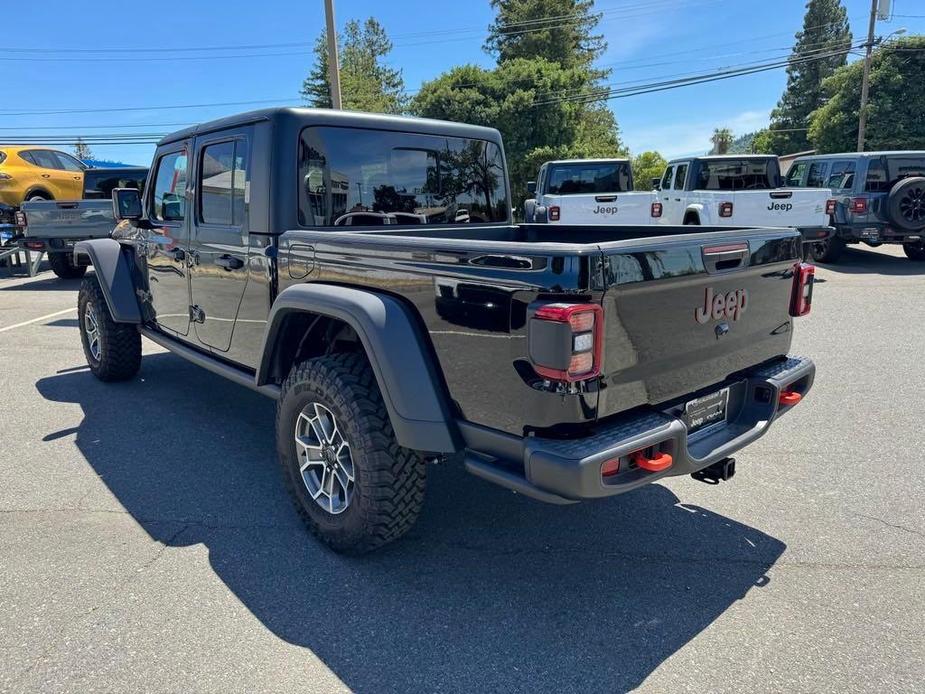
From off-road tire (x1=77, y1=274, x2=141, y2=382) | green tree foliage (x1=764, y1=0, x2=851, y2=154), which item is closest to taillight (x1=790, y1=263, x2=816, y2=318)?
off-road tire (x1=77, y1=274, x2=141, y2=382)

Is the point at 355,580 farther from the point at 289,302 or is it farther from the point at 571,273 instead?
the point at 571,273

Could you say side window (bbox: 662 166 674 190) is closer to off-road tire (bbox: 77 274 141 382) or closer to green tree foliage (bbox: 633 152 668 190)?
off-road tire (bbox: 77 274 141 382)

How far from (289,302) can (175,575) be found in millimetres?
1310

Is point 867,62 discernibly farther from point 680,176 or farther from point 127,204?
point 127,204

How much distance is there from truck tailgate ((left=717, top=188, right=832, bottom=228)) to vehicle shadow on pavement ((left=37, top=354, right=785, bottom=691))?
850 cm

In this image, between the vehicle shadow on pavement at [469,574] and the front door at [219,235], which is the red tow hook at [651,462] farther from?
the front door at [219,235]

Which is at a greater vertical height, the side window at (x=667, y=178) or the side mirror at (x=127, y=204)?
the side window at (x=667, y=178)

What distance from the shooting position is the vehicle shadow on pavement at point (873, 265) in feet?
39.2

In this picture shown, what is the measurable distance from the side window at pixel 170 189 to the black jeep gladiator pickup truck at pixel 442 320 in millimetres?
29

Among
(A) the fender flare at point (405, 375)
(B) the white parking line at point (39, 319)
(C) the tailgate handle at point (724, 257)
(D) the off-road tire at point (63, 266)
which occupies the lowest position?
(B) the white parking line at point (39, 319)

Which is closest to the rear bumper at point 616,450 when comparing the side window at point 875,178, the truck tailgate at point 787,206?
the truck tailgate at point 787,206

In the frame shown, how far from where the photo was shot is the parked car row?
10.9 m

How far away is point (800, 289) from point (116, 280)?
4.82 metres

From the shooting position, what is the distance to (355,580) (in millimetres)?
2928
